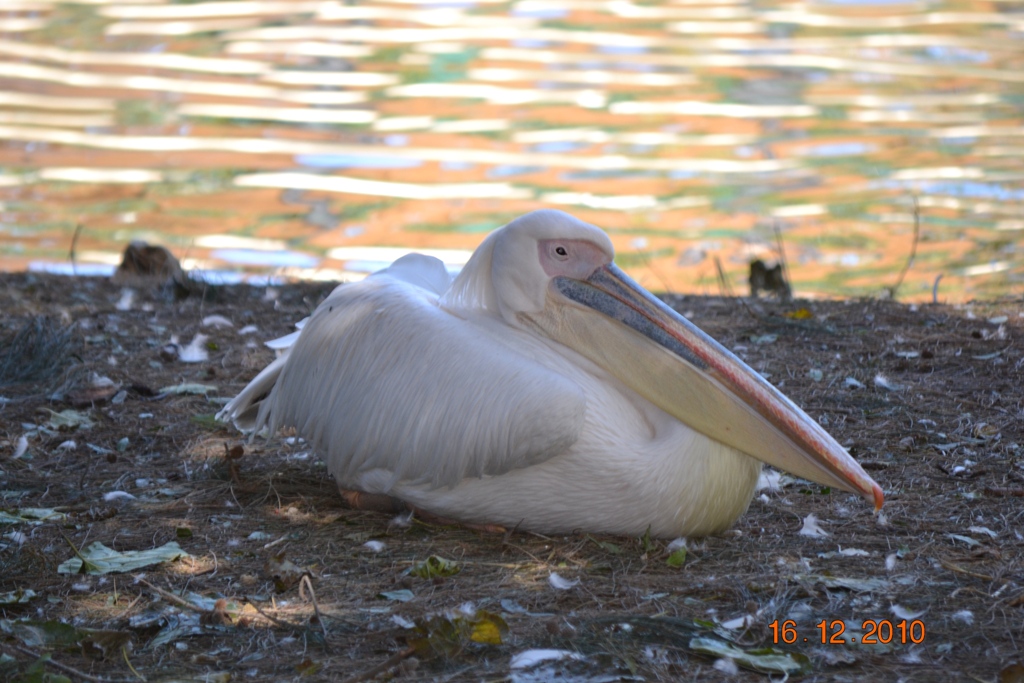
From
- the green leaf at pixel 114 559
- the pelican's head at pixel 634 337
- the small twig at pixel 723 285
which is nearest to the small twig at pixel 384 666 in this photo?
the green leaf at pixel 114 559

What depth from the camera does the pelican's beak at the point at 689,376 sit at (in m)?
3.18

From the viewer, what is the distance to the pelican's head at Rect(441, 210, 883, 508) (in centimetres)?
320

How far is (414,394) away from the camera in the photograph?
3.41 m

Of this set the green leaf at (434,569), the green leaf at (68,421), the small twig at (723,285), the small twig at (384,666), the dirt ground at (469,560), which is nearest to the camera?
the small twig at (384,666)

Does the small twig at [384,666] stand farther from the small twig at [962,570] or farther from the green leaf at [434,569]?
the small twig at [962,570]

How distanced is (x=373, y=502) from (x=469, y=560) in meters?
0.52

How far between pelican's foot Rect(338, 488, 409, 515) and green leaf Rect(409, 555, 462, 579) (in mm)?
456

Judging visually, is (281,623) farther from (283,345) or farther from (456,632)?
(283,345)

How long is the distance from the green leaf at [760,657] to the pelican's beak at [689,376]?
26.5 inches

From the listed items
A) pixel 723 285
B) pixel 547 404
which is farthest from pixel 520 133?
pixel 547 404

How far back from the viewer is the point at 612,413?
335cm

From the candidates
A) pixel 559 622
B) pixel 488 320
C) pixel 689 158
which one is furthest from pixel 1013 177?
pixel 559 622

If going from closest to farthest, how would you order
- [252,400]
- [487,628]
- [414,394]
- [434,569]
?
[487,628] < [434,569] < [414,394] < [252,400]

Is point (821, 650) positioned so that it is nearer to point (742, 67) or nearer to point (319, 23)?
point (742, 67)
